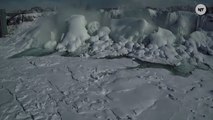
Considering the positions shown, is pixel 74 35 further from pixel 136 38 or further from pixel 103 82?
pixel 103 82

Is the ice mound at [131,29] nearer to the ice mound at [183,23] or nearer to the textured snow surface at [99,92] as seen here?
the ice mound at [183,23]

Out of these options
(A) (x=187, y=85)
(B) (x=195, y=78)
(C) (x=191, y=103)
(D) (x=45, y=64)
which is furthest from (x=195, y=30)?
(D) (x=45, y=64)

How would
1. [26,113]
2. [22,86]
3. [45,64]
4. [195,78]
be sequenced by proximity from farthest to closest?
[45,64]
[195,78]
[22,86]
[26,113]

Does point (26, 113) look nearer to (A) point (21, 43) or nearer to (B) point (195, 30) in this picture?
(A) point (21, 43)

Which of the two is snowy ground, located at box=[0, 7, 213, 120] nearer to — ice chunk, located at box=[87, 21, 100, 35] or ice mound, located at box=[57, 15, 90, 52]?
ice mound, located at box=[57, 15, 90, 52]

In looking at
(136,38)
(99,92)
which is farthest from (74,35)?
(99,92)

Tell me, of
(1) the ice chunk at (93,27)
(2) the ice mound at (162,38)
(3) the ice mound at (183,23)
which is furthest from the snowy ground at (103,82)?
(3) the ice mound at (183,23)
